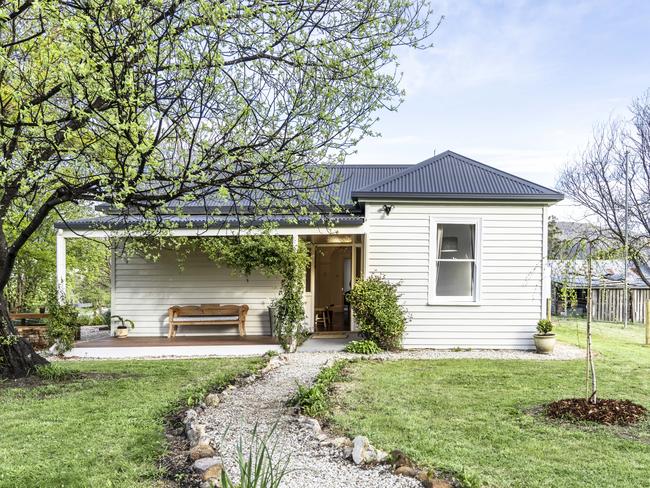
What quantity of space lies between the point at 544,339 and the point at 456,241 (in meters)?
2.66

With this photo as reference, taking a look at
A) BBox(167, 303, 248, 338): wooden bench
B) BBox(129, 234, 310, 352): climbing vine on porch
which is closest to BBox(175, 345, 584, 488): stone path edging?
BBox(129, 234, 310, 352): climbing vine on porch

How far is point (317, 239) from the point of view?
1252 centimetres

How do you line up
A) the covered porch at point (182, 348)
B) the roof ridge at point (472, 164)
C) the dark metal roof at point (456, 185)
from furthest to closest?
the roof ridge at point (472, 164), the dark metal roof at point (456, 185), the covered porch at point (182, 348)

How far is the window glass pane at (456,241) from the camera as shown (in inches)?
420

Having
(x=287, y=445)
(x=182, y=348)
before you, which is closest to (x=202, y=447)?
(x=287, y=445)

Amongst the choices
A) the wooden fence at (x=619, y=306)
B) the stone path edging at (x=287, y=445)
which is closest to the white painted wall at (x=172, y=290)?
the stone path edging at (x=287, y=445)

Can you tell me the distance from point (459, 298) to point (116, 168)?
7.96 m

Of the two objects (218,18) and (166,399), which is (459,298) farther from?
(218,18)

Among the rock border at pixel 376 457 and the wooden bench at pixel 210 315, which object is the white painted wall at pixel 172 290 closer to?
the wooden bench at pixel 210 315

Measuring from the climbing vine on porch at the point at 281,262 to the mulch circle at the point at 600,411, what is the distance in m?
5.30

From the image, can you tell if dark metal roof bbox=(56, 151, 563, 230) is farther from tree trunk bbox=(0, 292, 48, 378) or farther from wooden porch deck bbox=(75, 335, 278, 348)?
tree trunk bbox=(0, 292, 48, 378)

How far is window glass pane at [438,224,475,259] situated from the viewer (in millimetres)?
10672

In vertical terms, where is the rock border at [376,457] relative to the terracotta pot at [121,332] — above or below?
above

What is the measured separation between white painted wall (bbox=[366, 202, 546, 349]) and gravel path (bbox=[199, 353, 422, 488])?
3.96 metres
